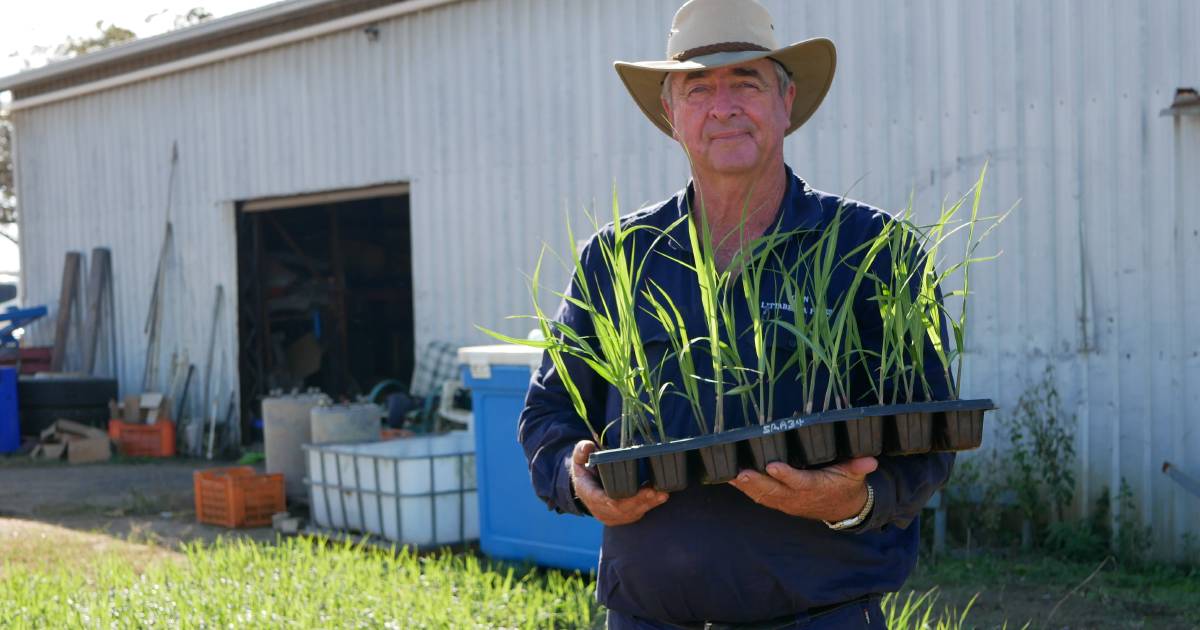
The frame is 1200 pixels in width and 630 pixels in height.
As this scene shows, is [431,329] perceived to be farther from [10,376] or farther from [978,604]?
[978,604]

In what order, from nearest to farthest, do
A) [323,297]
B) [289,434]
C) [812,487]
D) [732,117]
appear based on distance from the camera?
1. [812,487]
2. [732,117]
3. [289,434]
4. [323,297]

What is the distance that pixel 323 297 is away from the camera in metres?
13.6

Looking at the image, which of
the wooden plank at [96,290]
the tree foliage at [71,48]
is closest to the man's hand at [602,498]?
the wooden plank at [96,290]

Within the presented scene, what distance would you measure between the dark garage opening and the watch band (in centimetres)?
989

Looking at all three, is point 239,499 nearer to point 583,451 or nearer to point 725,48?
point 583,451

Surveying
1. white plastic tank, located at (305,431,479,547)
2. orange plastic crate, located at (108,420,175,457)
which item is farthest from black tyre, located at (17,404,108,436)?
white plastic tank, located at (305,431,479,547)

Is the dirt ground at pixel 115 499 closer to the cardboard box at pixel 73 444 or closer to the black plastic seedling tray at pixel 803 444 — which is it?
the cardboard box at pixel 73 444

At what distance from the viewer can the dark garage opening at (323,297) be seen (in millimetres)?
12086

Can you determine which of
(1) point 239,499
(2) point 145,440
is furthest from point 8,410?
(1) point 239,499

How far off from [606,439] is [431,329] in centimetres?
789

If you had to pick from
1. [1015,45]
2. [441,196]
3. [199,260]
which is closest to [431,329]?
[441,196]

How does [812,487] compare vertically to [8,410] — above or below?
above

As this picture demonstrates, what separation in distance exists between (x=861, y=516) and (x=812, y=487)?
12cm

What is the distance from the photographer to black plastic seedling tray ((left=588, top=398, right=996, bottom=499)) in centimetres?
198
